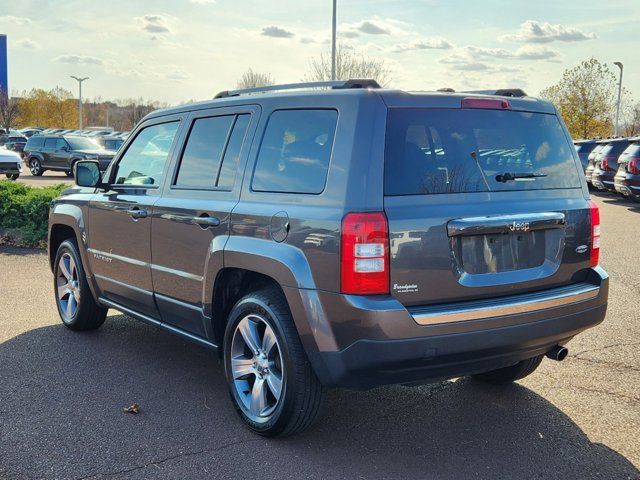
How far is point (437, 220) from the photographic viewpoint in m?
3.52

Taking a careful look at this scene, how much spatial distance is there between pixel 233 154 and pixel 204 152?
371 mm

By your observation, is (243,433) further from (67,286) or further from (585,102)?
(585,102)

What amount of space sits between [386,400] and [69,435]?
1934 millimetres

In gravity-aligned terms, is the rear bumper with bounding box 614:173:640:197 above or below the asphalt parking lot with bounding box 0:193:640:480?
above

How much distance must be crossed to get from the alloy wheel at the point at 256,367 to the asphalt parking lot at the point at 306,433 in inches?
6.9

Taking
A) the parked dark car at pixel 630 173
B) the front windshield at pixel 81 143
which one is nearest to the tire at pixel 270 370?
the parked dark car at pixel 630 173

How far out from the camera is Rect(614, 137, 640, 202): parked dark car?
17641 millimetres

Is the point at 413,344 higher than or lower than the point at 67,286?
higher

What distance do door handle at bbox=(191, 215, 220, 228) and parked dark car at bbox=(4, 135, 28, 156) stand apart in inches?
1639

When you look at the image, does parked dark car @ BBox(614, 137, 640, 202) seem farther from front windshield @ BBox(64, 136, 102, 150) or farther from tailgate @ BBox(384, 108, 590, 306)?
front windshield @ BBox(64, 136, 102, 150)

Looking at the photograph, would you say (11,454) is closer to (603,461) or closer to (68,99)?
(603,461)

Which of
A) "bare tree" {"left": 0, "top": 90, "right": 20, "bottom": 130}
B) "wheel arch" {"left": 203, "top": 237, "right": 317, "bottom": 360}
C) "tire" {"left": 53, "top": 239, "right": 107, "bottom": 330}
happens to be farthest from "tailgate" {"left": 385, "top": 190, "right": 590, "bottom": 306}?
"bare tree" {"left": 0, "top": 90, "right": 20, "bottom": 130}

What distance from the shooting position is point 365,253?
339 cm

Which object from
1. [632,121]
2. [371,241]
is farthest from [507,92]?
[632,121]
